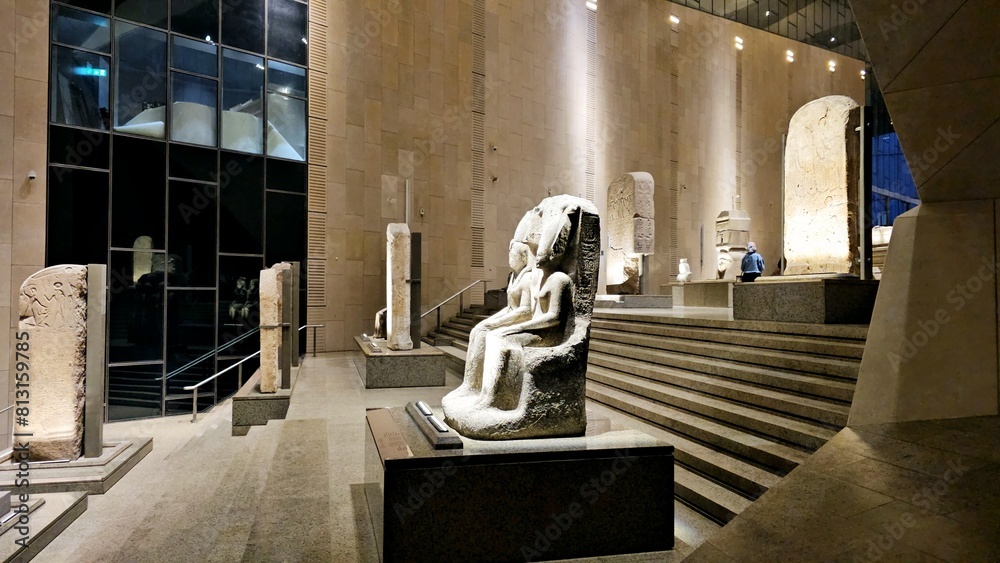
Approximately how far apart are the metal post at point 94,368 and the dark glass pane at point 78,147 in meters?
5.58

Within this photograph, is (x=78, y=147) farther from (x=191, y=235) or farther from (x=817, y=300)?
(x=817, y=300)

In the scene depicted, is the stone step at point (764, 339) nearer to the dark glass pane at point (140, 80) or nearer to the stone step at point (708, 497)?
the stone step at point (708, 497)

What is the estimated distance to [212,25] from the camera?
10305 millimetres

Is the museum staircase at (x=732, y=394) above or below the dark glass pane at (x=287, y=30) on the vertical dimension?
below

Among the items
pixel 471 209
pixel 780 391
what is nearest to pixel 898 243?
pixel 780 391

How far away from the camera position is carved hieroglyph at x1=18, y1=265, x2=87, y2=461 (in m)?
4.69

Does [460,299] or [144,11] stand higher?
[144,11]

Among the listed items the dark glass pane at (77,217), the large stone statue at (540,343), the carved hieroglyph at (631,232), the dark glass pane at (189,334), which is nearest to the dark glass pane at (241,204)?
the dark glass pane at (189,334)

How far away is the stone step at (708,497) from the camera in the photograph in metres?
3.26

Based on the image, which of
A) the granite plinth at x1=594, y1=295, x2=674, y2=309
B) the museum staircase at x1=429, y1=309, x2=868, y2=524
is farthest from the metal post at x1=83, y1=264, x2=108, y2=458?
the granite plinth at x1=594, y1=295, x2=674, y2=309

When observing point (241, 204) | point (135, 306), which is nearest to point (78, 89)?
point (241, 204)

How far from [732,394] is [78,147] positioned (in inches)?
426

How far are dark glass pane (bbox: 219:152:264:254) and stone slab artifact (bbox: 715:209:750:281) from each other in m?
10.7

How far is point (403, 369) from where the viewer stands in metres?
7.27
